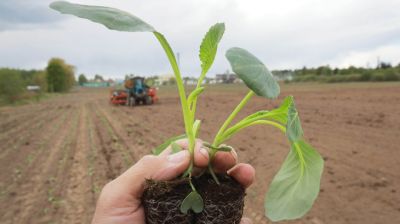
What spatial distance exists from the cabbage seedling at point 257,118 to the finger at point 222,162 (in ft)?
0.27

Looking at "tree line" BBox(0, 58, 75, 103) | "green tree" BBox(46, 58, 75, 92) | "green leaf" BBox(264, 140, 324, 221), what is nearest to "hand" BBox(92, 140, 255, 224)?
"green leaf" BBox(264, 140, 324, 221)

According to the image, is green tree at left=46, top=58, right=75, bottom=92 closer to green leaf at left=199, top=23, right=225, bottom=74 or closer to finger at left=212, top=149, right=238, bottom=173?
finger at left=212, top=149, right=238, bottom=173

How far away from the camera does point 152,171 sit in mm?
1454

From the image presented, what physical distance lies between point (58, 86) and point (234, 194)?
61.0m

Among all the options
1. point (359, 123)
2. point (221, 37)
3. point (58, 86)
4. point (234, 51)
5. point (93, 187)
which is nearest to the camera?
point (234, 51)

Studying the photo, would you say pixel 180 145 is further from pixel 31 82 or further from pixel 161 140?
pixel 31 82

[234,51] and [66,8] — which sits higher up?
[66,8]

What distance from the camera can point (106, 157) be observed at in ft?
25.0

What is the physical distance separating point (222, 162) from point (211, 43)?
0.50m

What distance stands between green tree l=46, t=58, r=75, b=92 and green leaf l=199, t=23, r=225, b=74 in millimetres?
58810

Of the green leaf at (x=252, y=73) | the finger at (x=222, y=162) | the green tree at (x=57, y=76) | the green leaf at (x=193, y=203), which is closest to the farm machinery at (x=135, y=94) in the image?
the finger at (x=222, y=162)

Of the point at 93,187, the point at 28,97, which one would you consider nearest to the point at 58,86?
the point at 28,97

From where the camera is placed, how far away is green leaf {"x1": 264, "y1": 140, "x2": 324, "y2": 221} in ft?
3.67

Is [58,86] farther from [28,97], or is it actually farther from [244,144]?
[244,144]
